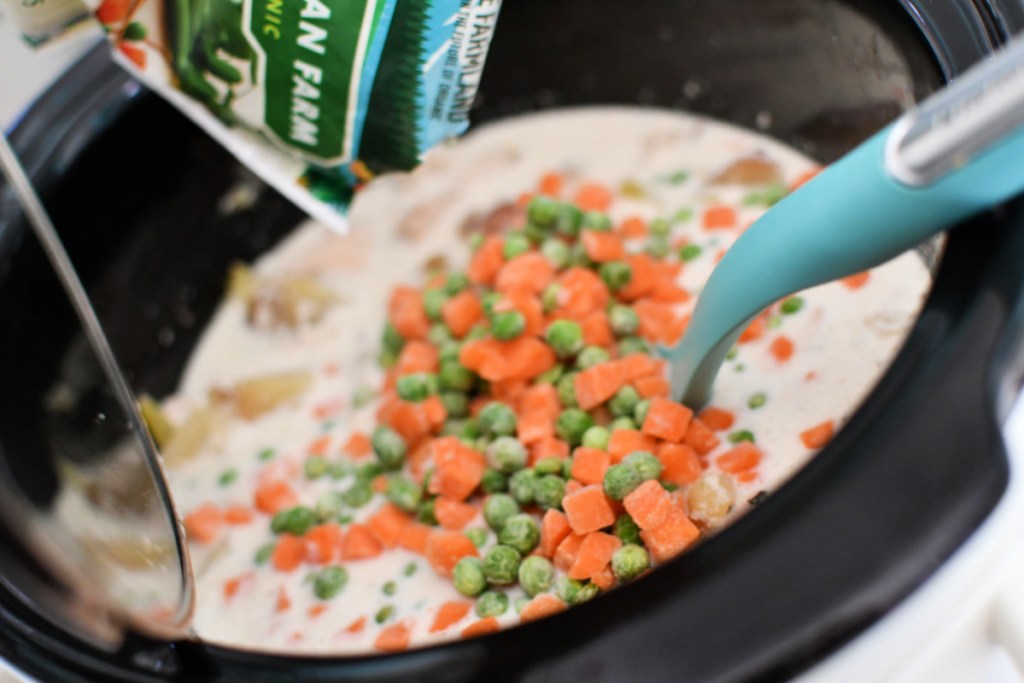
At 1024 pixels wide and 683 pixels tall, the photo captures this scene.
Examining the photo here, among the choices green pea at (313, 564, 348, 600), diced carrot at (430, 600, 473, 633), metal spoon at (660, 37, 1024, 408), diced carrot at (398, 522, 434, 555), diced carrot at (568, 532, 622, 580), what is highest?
metal spoon at (660, 37, 1024, 408)

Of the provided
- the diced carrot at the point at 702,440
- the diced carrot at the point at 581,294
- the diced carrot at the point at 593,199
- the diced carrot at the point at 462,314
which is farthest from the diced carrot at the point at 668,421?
the diced carrot at the point at 593,199

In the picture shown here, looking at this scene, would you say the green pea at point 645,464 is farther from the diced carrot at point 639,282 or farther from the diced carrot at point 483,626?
the diced carrot at point 639,282

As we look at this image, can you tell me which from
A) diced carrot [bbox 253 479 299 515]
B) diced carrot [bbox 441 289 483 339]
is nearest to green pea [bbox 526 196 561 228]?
diced carrot [bbox 441 289 483 339]

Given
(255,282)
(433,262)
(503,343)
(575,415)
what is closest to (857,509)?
(575,415)

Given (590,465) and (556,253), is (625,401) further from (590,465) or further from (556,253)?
(556,253)

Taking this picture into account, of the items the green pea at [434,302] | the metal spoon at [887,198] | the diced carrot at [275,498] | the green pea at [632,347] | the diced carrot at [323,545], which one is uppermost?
the metal spoon at [887,198]

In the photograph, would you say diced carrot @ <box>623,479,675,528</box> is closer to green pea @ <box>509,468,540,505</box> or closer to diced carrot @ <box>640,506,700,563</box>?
diced carrot @ <box>640,506,700,563</box>

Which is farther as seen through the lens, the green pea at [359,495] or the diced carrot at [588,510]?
the green pea at [359,495]
